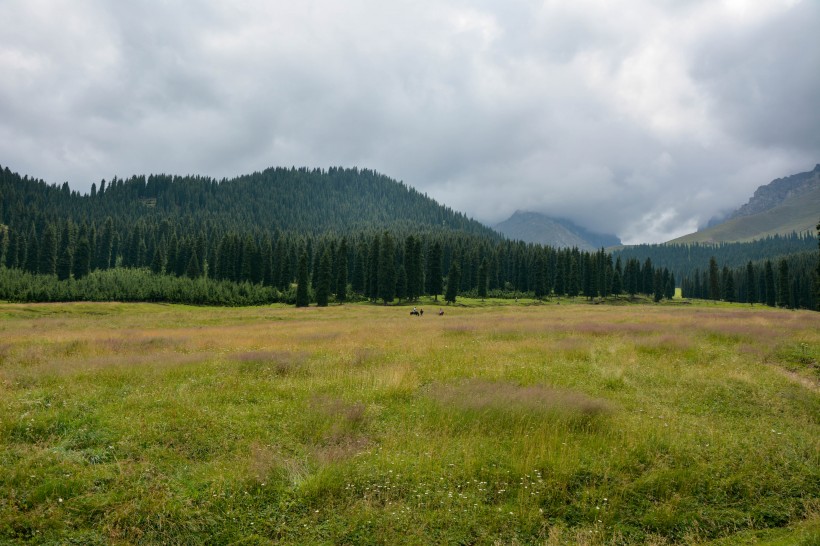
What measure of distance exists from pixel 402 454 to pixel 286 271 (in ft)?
380

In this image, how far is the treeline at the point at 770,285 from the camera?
107938 mm

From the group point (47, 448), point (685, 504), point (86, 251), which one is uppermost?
point (86, 251)

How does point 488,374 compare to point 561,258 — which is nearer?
point 488,374

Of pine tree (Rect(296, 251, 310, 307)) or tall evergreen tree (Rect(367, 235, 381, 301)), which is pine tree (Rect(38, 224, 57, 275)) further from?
tall evergreen tree (Rect(367, 235, 381, 301))

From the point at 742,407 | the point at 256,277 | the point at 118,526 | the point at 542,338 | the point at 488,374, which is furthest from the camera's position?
the point at 256,277

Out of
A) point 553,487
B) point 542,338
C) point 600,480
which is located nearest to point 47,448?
point 553,487

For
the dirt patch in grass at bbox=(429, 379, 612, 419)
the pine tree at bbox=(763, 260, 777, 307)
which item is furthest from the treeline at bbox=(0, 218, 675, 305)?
the dirt patch in grass at bbox=(429, 379, 612, 419)

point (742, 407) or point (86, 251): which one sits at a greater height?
point (86, 251)

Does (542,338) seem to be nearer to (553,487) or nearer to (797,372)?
(797,372)

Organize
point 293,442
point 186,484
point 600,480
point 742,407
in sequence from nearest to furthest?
point 186,484, point 600,480, point 293,442, point 742,407

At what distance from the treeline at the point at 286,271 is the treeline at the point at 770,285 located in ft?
59.2

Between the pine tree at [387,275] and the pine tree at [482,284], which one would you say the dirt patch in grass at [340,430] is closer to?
the pine tree at [387,275]

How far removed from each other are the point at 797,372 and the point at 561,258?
4743 inches

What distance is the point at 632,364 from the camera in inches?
643
